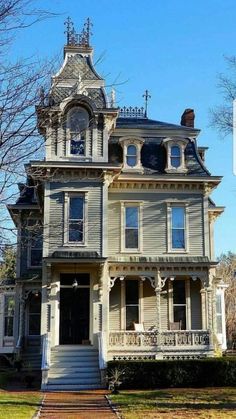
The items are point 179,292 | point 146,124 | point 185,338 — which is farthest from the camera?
point 146,124

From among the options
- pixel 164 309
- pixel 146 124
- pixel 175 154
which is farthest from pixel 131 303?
pixel 146 124

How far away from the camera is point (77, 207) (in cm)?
2320

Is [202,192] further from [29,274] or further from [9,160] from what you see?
[9,160]

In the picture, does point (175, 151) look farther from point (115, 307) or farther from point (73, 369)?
point (73, 369)

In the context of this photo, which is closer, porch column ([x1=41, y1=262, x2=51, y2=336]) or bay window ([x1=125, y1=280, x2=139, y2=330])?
porch column ([x1=41, y1=262, x2=51, y2=336])

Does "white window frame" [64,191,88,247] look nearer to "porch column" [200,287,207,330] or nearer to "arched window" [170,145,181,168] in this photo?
"arched window" [170,145,181,168]

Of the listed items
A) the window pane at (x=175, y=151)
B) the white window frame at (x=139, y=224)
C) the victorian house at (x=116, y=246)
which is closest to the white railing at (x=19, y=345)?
the victorian house at (x=116, y=246)

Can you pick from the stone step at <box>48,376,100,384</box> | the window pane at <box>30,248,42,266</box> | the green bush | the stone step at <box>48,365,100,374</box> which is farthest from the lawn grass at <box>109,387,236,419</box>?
the window pane at <box>30,248,42,266</box>

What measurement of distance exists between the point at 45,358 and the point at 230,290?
149ft

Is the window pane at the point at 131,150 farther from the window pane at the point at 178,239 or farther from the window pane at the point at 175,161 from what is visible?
the window pane at the point at 178,239

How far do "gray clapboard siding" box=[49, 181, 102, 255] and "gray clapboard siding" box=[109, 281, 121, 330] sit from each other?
9.19ft

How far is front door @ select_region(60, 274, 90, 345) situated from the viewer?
2302 centimetres

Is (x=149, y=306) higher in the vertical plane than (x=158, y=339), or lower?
higher

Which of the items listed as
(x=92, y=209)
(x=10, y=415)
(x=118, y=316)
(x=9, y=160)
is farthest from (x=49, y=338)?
(x=9, y=160)
